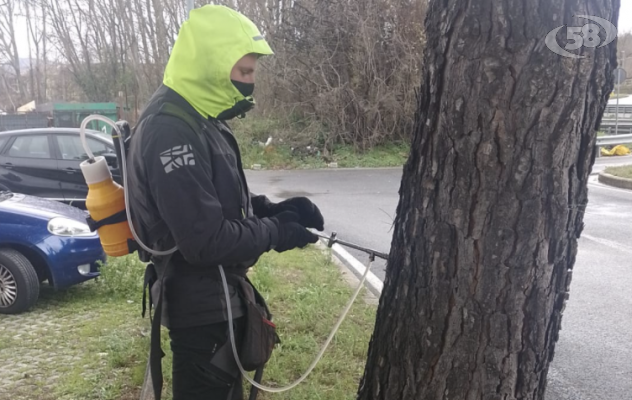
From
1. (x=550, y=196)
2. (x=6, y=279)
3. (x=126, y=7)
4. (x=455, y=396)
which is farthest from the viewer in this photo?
(x=126, y=7)

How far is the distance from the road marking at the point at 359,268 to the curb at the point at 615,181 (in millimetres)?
9156

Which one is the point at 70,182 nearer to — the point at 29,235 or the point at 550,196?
the point at 29,235

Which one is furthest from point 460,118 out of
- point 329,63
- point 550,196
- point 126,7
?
point 126,7

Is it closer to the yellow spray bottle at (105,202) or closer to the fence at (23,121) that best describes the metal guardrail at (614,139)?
the yellow spray bottle at (105,202)

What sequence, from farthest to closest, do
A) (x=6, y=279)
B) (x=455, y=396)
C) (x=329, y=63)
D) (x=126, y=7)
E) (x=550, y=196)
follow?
1. (x=126, y=7)
2. (x=329, y=63)
3. (x=6, y=279)
4. (x=455, y=396)
5. (x=550, y=196)

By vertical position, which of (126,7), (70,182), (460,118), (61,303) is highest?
(126,7)

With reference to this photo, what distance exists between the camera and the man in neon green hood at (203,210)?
191cm

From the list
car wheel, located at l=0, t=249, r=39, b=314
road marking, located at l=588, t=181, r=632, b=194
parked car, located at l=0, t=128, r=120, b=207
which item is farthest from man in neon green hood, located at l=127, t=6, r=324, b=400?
road marking, located at l=588, t=181, r=632, b=194

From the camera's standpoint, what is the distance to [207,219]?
74.6 inches

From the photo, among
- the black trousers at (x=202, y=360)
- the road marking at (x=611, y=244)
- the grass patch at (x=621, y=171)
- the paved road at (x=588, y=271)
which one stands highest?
the black trousers at (x=202, y=360)

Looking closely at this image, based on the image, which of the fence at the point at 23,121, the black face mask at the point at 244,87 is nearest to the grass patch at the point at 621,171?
the black face mask at the point at 244,87

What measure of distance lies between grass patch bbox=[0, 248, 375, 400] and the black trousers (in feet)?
3.87

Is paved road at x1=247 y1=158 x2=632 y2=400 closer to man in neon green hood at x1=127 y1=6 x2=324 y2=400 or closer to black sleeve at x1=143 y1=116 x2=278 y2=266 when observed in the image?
man in neon green hood at x1=127 y1=6 x2=324 y2=400

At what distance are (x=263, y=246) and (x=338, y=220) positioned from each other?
7544 millimetres
